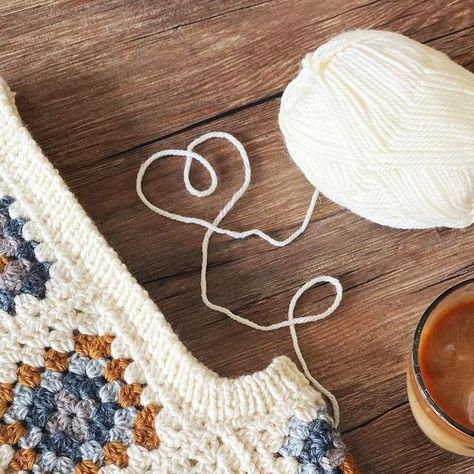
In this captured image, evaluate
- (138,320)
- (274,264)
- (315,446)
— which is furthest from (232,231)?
(315,446)

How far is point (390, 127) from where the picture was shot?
30.7 inches

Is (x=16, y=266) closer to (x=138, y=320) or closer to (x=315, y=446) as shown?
(x=138, y=320)

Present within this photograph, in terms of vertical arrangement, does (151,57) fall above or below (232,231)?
above

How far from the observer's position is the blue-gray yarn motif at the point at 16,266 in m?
0.78

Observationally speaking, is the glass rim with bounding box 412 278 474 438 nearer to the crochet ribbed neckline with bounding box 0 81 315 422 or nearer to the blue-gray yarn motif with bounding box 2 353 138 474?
the crochet ribbed neckline with bounding box 0 81 315 422

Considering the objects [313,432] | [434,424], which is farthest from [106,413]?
[434,424]

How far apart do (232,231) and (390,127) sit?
0.21 metres

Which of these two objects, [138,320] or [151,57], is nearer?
[138,320]

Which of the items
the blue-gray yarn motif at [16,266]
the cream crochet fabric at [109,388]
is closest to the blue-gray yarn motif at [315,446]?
the cream crochet fabric at [109,388]

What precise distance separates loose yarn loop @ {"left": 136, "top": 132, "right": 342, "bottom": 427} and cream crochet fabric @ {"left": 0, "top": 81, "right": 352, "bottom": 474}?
0.23 feet

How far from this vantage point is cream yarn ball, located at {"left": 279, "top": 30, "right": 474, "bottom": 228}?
2.55 ft

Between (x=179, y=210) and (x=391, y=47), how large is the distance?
29 cm

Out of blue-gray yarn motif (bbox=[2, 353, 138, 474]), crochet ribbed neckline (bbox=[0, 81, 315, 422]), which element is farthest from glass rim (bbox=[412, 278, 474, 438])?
blue-gray yarn motif (bbox=[2, 353, 138, 474])

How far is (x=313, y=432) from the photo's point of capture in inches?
28.8
